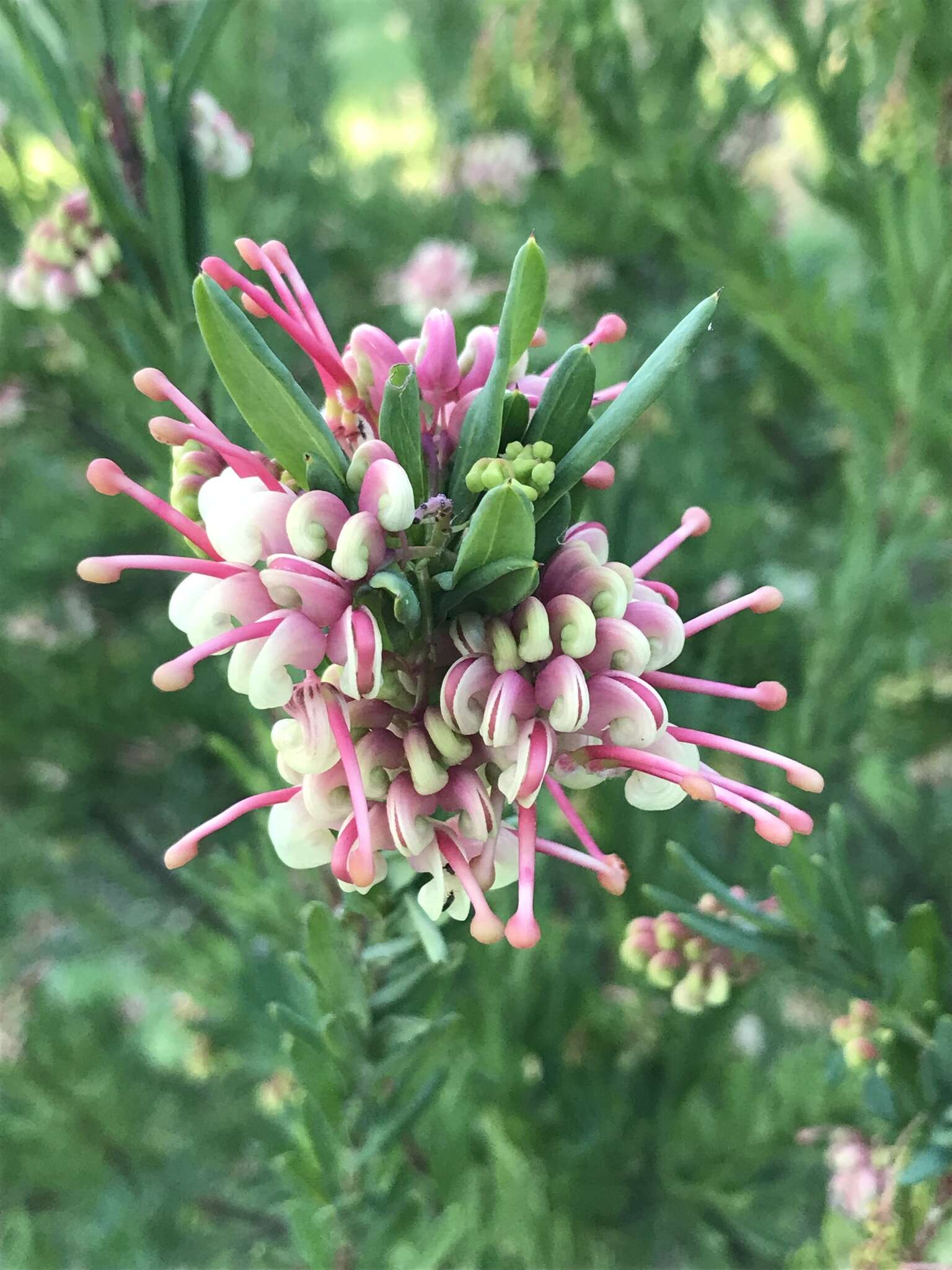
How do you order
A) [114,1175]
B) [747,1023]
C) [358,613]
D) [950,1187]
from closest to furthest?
[358,613]
[950,1187]
[114,1175]
[747,1023]

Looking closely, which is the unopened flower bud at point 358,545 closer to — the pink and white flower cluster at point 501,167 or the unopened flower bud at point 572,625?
the unopened flower bud at point 572,625

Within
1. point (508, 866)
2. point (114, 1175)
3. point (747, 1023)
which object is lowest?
point (747, 1023)

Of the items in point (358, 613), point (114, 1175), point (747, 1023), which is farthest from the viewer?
point (747, 1023)

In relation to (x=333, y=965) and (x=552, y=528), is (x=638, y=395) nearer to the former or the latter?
(x=552, y=528)

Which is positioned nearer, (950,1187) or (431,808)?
(431,808)

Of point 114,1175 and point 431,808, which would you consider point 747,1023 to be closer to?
point 114,1175

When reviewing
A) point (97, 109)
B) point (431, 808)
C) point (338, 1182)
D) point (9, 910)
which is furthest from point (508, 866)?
point (9, 910)
